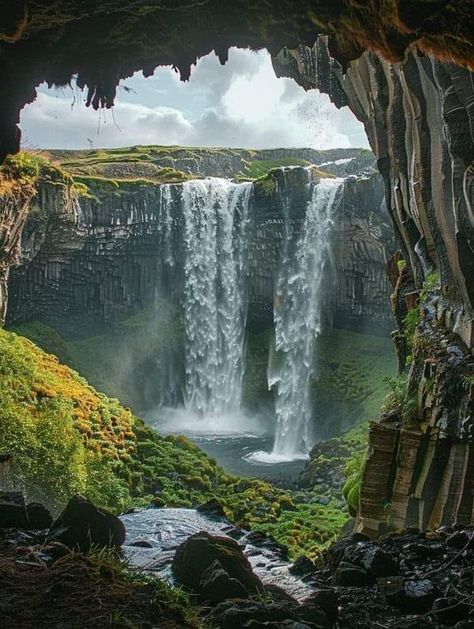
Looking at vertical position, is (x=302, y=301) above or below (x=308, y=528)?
above

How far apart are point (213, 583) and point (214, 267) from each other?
3123 cm

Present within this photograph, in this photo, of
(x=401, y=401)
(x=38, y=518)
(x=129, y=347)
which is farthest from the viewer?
(x=129, y=347)

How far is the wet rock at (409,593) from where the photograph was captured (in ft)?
21.1

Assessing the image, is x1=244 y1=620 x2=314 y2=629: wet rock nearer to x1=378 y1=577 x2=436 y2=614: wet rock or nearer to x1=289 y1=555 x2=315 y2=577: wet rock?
x1=378 y1=577 x2=436 y2=614: wet rock

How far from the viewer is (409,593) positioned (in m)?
6.55

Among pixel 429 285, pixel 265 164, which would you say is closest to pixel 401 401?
pixel 429 285

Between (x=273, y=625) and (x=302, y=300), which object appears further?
(x=302, y=300)

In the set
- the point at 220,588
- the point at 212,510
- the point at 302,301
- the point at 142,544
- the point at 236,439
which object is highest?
the point at 302,301

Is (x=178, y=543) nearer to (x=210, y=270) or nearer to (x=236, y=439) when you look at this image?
(x=236, y=439)

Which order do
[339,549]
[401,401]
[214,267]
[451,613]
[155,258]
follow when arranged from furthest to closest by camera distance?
1. [155,258]
2. [214,267]
3. [401,401]
4. [339,549]
5. [451,613]

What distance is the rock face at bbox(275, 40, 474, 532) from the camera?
9711 mm

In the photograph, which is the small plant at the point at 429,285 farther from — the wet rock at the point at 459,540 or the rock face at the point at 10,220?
the rock face at the point at 10,220

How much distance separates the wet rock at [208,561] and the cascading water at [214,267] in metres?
28.7

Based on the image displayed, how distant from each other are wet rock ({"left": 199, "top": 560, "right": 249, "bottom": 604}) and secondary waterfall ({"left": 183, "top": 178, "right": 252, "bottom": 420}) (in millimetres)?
29820
